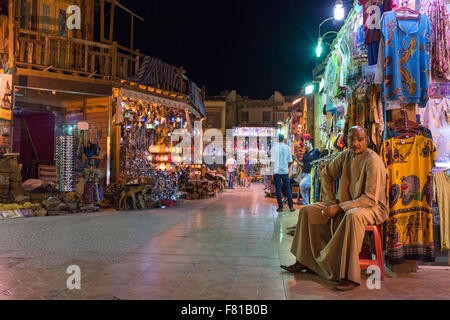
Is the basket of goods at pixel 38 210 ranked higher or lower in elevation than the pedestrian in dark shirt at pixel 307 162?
lower

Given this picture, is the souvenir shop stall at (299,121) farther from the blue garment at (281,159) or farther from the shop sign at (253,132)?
the shop sign at (253,132)

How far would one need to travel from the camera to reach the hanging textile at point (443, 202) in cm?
421

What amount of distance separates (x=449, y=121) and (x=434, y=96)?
1.28ft

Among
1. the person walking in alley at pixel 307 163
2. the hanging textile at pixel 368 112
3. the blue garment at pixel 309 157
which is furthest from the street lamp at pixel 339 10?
the hanging textile at pixel 368 112

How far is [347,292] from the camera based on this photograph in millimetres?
3367

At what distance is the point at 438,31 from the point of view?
4750 millimetres

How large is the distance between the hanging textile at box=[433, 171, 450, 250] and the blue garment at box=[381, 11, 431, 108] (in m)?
0.94

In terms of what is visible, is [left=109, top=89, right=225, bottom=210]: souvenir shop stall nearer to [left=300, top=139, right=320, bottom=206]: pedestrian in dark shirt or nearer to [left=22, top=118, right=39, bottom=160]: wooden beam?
[left=300, top=139, right=320, bottom=206]: pedestrian in dark shirt

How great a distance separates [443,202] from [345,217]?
4.98ft

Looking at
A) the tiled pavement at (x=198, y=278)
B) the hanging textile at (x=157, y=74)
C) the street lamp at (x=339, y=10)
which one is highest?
the street lamp at (x=339, y=10)

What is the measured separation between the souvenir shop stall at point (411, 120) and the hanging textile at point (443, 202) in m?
0.01

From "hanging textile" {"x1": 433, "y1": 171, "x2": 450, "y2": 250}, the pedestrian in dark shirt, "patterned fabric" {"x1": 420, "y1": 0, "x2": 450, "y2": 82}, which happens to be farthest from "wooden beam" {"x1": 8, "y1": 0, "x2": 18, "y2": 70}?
"hanging textile" {"x1": 433, "y1": 171, "x2": 450, "y2": 250}

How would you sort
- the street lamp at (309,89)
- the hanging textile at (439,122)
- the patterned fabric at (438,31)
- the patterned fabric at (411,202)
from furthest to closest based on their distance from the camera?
1. the street lamp at (309,89)
2. the hanging textile at (439,122)
3. the patterned fabric at (438,31)
4. the patterned fabric at (411,202)
